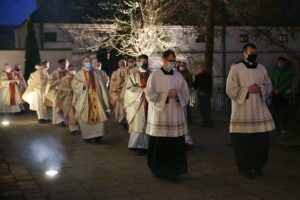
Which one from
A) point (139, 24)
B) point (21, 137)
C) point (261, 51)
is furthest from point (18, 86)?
point (261, 51)

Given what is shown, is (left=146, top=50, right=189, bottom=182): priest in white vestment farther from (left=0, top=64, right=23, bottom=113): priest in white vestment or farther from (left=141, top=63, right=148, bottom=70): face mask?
(left=0, top=64, right=23, bottom=113): priest in white vestment

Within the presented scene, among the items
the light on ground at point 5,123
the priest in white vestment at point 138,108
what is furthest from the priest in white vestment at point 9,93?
the priest in white vestment at point 138,108

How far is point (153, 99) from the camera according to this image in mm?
8203

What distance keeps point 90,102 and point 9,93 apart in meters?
8.30

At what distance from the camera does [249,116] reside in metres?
8.27

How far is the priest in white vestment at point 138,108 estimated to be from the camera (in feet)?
34.4

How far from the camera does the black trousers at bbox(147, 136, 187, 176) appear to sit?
8156mm

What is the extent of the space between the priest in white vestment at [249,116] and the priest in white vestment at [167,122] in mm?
832

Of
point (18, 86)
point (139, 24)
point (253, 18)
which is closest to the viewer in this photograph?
point (253, 18)

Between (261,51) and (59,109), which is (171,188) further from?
(261,51)

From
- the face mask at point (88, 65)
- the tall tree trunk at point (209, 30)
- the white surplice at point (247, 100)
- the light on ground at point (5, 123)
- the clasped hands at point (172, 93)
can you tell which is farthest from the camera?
the tall tree trunk at point (209, 30)

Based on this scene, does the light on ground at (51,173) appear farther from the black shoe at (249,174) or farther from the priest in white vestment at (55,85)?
the priest in white vestment at (55,85)

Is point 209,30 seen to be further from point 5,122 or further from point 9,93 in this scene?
point 9,93

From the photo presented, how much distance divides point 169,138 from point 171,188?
34.4 inches
